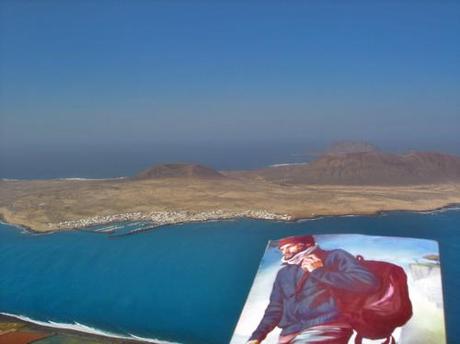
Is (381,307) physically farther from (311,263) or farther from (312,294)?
(311,263)

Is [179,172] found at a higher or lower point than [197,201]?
higher

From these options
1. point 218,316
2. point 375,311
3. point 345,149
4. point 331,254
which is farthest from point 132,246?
point 345,149

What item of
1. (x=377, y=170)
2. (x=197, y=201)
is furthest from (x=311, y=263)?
(x=377, y=170)

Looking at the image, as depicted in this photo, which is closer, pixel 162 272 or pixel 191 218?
pixel 162 272

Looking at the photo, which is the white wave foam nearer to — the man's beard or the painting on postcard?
the painting on postcard

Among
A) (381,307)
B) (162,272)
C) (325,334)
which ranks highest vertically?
(381,307)

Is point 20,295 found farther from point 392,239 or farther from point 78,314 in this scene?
point 392,239

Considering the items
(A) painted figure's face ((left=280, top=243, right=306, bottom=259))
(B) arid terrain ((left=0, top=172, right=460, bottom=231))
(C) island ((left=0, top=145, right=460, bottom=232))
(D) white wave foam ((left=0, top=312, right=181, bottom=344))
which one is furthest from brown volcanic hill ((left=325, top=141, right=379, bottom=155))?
(D) white wave foam ((left=0, top=312, right=181, bottom=344))
